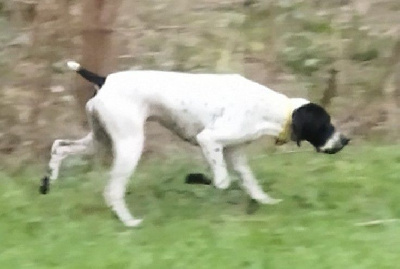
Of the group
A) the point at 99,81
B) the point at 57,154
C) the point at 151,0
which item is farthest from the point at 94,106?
the point at 151,0

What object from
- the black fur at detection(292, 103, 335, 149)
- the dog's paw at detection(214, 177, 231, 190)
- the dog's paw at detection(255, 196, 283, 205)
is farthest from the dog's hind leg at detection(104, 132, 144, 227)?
the black fur at detection(292, 103, 335, 149)

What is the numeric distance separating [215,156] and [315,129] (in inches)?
29.3

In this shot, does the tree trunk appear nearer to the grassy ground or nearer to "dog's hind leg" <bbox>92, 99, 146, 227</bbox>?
the grassy ground

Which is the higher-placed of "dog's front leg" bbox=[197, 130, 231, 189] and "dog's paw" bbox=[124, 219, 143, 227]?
"dog's front leg" bbox=[197, 130, 231, 189]

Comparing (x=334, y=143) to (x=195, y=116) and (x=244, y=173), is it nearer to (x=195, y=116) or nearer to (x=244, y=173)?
(x=244, y=173)

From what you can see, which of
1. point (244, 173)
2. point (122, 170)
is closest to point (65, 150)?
point (122, 170)

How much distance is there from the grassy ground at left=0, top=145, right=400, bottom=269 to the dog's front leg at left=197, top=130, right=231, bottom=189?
0.26 m

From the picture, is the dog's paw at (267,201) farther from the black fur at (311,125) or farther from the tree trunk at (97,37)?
the tree trunk at (97,37)

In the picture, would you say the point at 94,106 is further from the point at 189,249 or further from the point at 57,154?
the point at 189,249

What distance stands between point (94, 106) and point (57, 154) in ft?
2.23

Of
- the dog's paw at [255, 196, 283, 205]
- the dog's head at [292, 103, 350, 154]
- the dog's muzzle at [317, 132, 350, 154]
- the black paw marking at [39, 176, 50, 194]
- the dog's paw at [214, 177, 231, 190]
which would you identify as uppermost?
the dog's head at [292, 103, 350, 154]

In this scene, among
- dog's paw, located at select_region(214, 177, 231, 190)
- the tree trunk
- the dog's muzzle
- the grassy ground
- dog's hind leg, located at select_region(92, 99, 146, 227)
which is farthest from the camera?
the tree trunk

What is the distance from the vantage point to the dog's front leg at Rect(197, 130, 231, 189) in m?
6.36

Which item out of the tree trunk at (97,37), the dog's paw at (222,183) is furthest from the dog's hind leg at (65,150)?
the tree trunk at (97,37)
